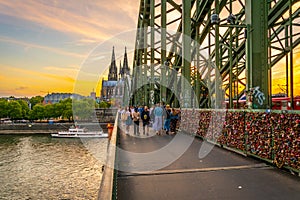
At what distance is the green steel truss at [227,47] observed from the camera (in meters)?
7.78

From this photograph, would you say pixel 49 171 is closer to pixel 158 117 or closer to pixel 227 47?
pixel 158 117

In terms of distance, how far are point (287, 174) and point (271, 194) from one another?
1338 millimetres

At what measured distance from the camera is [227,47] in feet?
41.7

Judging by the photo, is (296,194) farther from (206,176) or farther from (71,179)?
(71,179)

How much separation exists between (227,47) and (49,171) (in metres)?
30.1

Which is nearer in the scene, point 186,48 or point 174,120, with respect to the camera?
point 174,120

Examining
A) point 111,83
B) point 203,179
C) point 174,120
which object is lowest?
point 203,179

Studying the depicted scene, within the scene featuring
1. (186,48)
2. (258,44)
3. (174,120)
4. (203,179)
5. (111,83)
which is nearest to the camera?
(203,179)

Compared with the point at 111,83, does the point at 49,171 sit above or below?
below

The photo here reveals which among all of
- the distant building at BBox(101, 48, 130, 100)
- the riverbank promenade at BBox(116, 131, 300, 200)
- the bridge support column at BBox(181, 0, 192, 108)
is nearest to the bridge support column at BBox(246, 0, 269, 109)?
the riverbank promenade at BBox(116, 131, 300, 200)

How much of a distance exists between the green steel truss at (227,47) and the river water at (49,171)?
501 inches

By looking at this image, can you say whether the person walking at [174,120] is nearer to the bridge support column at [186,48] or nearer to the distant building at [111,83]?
the bridge support column at [186,48]

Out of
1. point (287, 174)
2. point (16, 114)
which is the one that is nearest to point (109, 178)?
point (287, 174)

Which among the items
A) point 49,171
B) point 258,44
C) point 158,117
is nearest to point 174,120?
point 158,117
